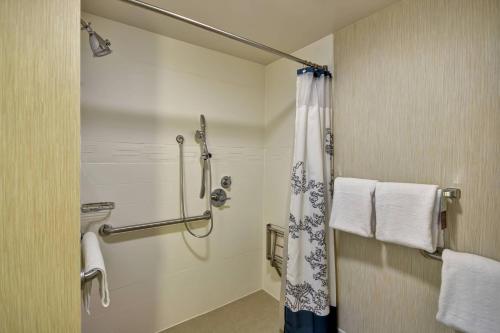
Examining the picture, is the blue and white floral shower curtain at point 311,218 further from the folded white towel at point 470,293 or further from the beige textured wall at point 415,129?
the folded white towel at point 470,293

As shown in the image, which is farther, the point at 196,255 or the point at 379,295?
the point at 196,255

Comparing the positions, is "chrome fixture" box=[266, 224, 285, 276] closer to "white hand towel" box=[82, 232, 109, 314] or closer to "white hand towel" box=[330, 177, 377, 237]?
"white hand towel" box=[330, 177, 377, 237]

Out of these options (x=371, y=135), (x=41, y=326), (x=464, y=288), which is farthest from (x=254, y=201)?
(x=41, y=326)

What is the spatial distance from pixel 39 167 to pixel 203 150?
1209 mm

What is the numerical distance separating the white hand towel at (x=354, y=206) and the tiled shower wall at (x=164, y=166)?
3.08 ft

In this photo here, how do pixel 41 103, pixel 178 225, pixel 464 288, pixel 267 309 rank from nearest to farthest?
1. pixel 41 103
2. pixel 464 288
3. pixel 178 225
4. pixel 267 309

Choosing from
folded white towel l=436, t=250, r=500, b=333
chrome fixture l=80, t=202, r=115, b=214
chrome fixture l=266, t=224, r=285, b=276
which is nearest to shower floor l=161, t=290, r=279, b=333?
chrome fixture l=266, t=224, r=285, b=276

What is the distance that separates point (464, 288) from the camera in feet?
3.34

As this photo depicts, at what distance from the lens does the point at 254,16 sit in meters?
1.48

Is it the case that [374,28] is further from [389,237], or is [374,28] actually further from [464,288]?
[464,288]

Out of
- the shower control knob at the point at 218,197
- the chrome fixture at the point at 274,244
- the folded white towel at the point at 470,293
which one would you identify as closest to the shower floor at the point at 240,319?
the chrome fixture at the point at 274,244

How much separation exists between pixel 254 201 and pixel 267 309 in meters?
0.96

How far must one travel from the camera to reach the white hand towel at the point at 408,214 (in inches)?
43.9

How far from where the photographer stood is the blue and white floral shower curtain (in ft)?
5.08
